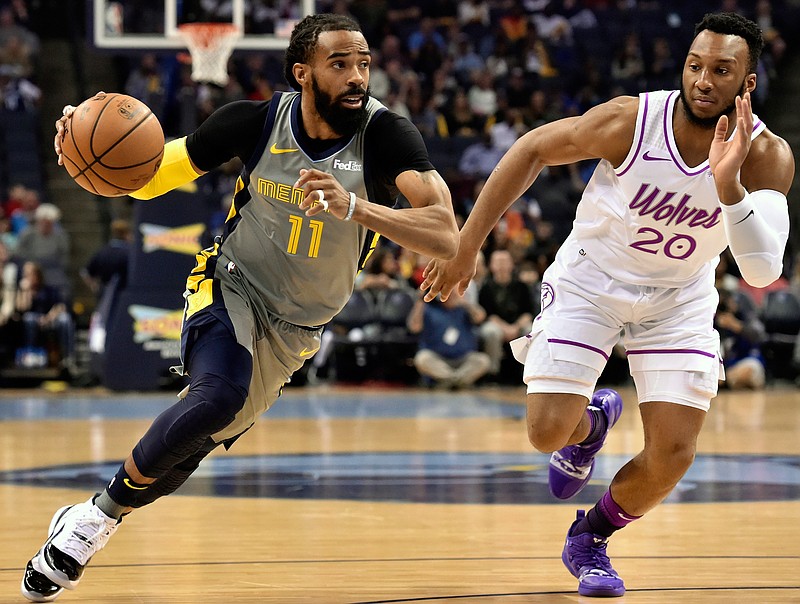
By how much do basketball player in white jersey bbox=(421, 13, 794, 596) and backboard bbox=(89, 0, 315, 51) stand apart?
24.1 ft

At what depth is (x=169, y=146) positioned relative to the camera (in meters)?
4.70

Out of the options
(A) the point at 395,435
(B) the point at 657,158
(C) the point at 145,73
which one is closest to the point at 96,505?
(B) the point at 657,158

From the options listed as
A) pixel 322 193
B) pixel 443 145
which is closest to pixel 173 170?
pixel 322 193

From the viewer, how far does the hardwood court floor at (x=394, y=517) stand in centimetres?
446

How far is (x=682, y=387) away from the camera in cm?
454

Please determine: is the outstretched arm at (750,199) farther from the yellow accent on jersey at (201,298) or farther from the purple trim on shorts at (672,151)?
the yellow accent on jersey at (201,298)

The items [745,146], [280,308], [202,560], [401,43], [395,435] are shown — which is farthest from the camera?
[401,43]

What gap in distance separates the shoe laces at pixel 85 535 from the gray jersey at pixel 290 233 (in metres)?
0.93

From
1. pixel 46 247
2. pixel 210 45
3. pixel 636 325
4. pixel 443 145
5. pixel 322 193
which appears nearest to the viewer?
pixel 322 193

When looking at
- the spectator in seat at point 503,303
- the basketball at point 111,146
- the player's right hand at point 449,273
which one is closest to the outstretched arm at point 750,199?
the player's right hand at point 449,273

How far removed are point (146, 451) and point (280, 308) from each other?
2.45 feet

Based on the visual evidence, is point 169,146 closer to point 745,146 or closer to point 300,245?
point 300,245

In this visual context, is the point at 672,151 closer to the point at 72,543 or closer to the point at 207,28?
the point at 72,543

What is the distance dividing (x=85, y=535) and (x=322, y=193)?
1433 mm
